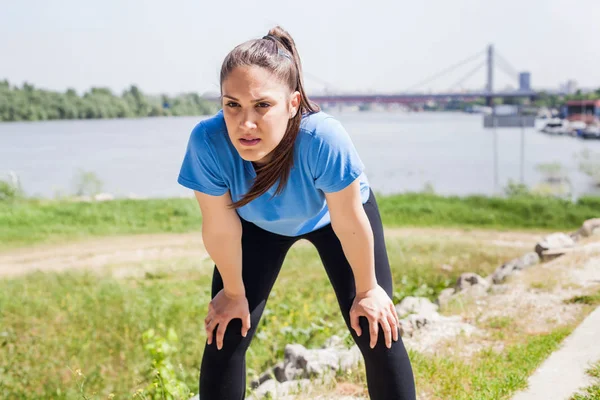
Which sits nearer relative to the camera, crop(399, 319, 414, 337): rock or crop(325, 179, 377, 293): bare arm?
crop(325, 179, 377, 293): bare arm

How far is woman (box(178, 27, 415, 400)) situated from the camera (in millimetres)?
1636

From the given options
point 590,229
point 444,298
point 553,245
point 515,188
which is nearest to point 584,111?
point 515,188

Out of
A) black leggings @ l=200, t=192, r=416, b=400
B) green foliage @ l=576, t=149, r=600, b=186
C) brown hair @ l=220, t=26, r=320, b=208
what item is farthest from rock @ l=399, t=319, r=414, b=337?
green foliage @ l=576, t=149, r=600, b=186

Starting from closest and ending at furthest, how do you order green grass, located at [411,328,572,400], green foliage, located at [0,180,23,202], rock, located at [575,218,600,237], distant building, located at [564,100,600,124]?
green grass, located at [411,328,572,400], rock, located at [575,218,600,237], green foliage, located at [0,180,23,202], distant building, located at [564,100,600,124]

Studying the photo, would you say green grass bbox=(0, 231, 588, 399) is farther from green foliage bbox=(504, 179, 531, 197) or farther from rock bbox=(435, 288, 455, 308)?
green foliage bbox=(504, 179, 531, 197)

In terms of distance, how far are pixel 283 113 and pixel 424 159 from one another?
1815 centimetres

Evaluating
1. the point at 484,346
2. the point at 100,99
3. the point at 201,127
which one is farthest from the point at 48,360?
the point at 100,99

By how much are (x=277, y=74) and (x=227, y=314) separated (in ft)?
2.31

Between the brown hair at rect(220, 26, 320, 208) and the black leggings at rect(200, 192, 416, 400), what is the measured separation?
0.22 metres

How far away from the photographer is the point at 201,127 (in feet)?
5.69

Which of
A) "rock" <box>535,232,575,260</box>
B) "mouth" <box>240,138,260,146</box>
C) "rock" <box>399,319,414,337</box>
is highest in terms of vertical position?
"mouth" <box>240,138,260,146</box>

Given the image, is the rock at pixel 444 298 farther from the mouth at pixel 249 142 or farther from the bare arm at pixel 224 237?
the mouth at pixel 249 142

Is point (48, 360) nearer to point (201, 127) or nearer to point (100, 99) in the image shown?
point (201, 127)

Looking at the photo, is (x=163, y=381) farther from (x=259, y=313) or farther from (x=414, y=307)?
(x=414, y=307)
